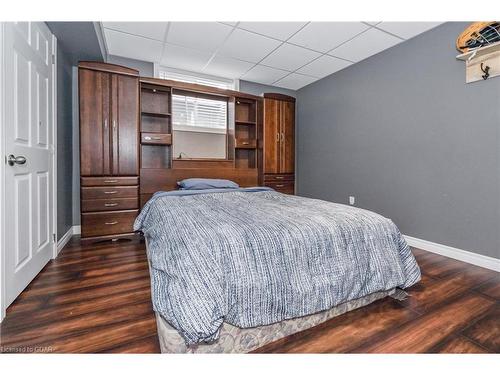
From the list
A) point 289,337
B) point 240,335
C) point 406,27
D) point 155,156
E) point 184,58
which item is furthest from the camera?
point 155,156

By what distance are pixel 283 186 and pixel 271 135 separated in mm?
869

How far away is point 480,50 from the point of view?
7.06 ft

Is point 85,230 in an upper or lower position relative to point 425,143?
lower

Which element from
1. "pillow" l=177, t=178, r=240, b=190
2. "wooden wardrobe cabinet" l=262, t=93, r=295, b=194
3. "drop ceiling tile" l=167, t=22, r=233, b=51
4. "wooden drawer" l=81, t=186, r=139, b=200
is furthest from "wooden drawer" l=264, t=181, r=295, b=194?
"drop ceiling tile" l=167, t=22, r=233, b=51

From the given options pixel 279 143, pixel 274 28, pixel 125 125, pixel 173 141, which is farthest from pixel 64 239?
pixel 274 28

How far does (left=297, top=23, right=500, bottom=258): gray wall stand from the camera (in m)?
2.26

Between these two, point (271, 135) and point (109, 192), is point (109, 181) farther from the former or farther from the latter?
point (271, 135)

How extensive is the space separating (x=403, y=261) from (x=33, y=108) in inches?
113

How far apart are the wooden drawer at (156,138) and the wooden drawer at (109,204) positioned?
2.49 ft

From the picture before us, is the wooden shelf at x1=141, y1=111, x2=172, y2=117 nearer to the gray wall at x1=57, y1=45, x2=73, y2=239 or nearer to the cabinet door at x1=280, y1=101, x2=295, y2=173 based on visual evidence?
the gray wall at x1=57, y1=45, x2=73, y2=239

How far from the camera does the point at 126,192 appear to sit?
119 inches

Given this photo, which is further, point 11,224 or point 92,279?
point 92,279

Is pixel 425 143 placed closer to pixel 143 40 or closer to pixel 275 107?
pixel 275 107

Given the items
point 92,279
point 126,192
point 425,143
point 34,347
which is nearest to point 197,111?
point 126,192
